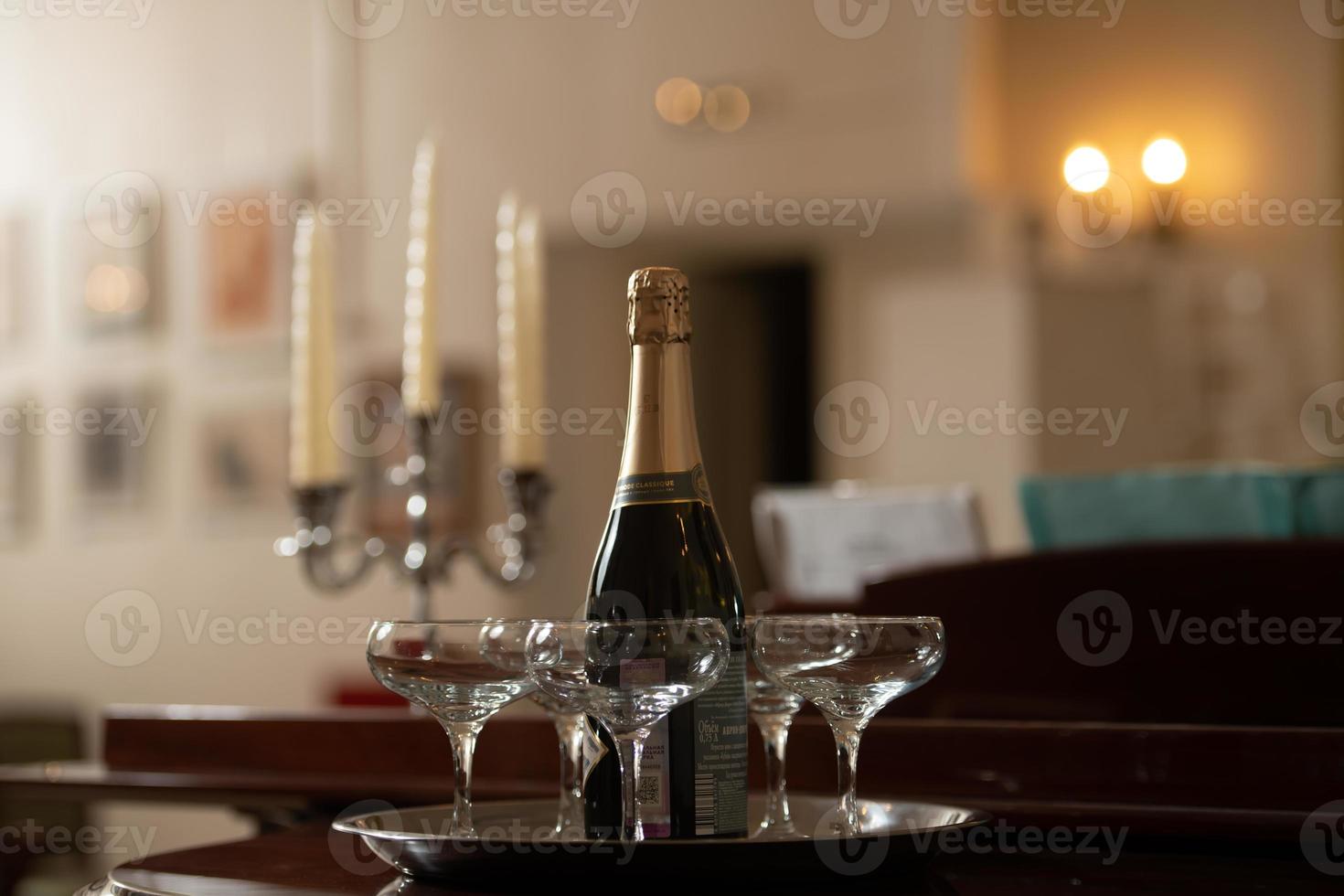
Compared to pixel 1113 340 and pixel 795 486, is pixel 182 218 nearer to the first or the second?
pixel 795 486

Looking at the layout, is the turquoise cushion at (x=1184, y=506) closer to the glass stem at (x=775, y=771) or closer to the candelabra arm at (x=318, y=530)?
the candelabra arm at (x=318, y=530)

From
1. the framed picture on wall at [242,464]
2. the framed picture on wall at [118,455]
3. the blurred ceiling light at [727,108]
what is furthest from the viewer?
the framed picture on wall at [118,455]

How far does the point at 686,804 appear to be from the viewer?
3.38 feet

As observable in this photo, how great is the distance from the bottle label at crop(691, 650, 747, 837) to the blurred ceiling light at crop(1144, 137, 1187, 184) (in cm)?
468

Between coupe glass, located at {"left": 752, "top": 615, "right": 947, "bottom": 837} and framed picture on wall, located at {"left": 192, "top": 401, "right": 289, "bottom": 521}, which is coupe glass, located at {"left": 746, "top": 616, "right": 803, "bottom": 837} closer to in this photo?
coupe glass, located at {"left": 752, "top": 615, "right": 947, "bottom": 837}

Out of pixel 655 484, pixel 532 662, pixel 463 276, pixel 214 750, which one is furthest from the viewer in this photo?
pixel 463 276

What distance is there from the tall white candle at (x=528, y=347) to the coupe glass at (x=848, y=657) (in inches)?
33.6

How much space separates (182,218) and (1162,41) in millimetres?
3953

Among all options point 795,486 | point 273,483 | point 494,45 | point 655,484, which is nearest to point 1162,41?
point 795,486

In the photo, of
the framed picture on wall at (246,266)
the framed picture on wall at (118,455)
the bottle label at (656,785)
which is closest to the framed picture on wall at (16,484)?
the framed picture on wall at (118,455)

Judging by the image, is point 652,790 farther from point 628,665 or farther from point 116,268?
point 116,268

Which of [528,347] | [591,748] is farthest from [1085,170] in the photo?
[591,748]

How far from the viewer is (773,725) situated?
116 centimetres

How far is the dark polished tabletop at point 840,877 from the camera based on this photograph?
3.14 feet
